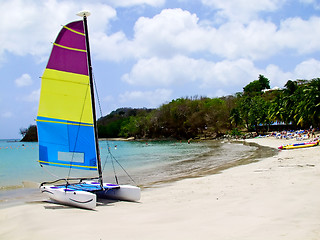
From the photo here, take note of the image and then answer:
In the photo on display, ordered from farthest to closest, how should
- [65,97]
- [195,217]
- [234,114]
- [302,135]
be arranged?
[234,114] < [302,135] < [65,97] < [195,217]

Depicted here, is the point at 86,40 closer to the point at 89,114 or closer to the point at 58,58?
the point at 58,58

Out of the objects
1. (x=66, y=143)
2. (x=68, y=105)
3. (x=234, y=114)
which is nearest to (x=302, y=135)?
(x=234, y=114)

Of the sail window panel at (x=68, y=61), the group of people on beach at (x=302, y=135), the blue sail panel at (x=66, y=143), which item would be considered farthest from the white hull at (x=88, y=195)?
the group of people on beach at (x=302, y=135)

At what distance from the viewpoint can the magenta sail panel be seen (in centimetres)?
950

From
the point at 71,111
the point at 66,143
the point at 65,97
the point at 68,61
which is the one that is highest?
the point at 68,61

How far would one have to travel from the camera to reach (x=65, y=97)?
31.8 feet

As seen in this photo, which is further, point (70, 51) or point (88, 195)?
point (70, 51)

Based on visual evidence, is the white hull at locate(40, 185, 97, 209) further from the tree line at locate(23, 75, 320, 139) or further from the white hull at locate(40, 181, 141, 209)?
the tree line at locate(23, 75, 320, 139)

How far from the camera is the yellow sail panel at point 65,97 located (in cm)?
959

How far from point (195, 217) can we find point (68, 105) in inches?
222

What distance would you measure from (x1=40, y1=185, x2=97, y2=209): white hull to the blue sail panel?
89 centimetres

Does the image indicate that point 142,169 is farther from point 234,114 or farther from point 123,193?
point 234,114

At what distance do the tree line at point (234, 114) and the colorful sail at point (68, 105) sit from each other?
3602cm

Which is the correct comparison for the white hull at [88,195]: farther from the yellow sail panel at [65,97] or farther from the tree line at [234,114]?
the tree line at [234,114]
